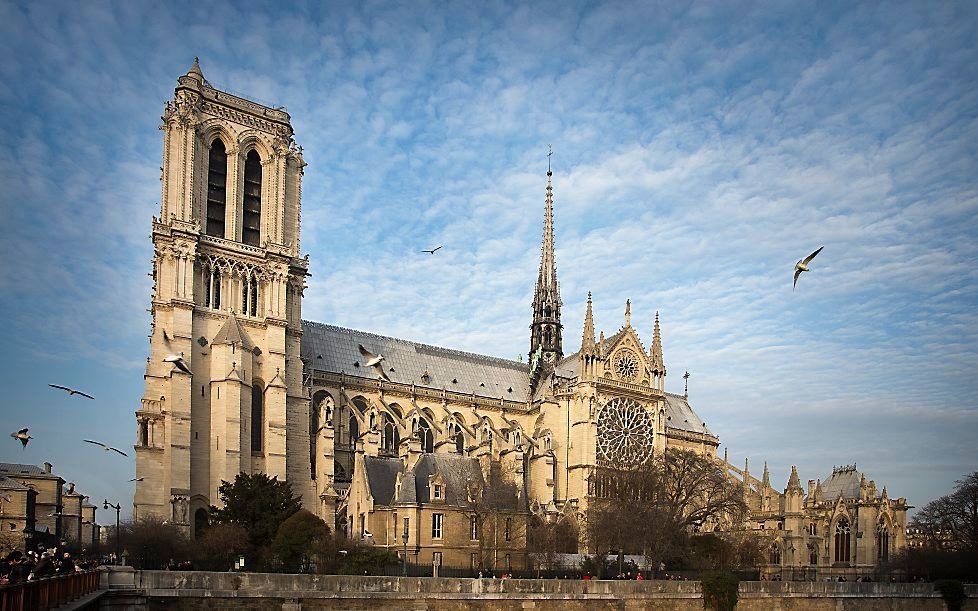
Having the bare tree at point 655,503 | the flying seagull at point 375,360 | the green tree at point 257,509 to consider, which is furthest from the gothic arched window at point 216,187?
the bare tree at point 655,503

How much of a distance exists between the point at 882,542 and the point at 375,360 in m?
45.1

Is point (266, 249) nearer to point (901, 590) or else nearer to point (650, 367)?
point (650, 367)

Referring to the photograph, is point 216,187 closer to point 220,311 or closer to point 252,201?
point 252,201

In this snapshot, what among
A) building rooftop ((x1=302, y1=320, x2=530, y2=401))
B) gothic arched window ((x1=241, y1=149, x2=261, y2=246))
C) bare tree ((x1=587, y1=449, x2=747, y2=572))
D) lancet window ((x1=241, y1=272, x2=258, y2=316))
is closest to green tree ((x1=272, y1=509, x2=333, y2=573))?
bare tree ((x1=587, y1=449, x2=747, y2=572))

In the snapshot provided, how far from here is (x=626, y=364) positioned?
7344cm

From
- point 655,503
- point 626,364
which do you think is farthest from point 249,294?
point 626,364

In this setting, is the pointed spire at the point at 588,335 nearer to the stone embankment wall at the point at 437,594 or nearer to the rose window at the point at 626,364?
the rose window at the point at 626,364

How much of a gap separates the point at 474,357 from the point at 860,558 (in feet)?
120

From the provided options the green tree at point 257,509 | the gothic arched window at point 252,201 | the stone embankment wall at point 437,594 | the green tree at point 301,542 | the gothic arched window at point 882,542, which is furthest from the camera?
the gothic arched window at point 882,542

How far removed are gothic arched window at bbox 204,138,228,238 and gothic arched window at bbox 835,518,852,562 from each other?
55557 millimetres

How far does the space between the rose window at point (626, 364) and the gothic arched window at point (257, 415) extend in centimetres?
2898

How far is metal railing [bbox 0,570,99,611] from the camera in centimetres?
1756

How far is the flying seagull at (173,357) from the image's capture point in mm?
52641

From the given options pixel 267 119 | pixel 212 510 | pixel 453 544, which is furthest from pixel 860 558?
pixel 267 119
